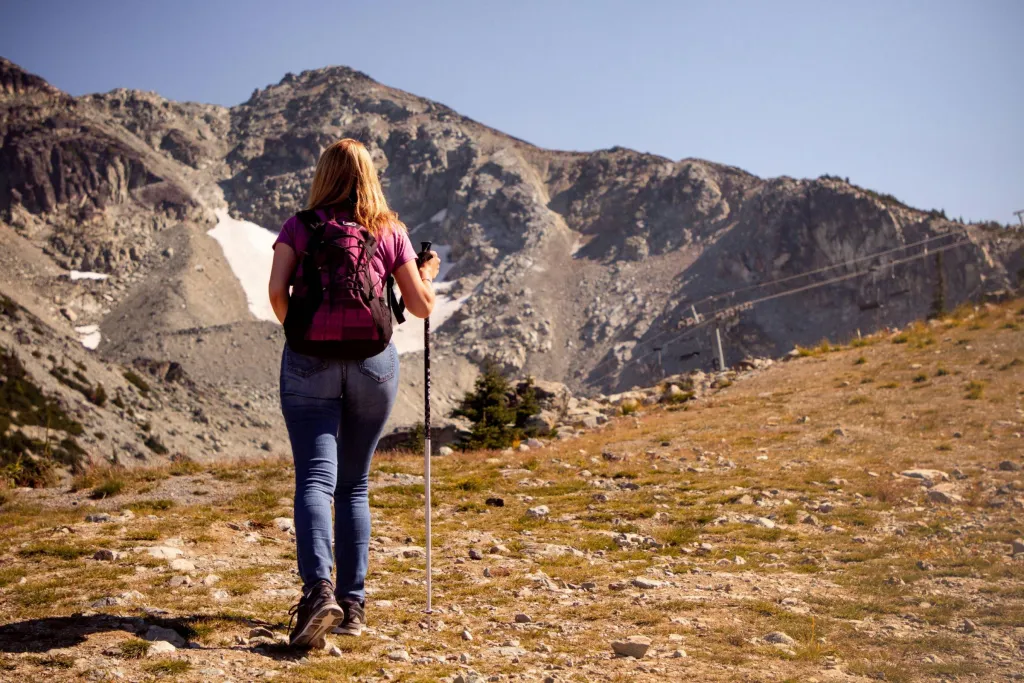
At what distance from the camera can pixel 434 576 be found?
6.77 m

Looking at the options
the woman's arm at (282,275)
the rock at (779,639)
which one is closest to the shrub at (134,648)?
the woman's arm at (282,275)

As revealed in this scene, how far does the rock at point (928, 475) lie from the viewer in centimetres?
1030

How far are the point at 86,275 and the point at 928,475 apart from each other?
413 ft

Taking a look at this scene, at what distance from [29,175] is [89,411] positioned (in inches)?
4191

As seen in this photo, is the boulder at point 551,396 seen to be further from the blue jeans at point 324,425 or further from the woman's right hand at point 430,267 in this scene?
the blue jeans at point 324,425

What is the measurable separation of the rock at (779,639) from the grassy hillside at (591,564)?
0.17 feet

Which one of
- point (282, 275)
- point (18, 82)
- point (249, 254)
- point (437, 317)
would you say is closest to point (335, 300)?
point (282, 275)

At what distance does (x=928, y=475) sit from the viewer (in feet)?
34.6

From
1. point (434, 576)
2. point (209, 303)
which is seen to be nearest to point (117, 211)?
point (209, 303)

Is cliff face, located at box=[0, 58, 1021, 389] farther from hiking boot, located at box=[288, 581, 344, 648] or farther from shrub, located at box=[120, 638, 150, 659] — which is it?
shrub, located at box=[120, 638, 150, 659]

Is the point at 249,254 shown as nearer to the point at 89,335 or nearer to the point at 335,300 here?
the point at 89,335

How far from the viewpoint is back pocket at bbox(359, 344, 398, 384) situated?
462 cm

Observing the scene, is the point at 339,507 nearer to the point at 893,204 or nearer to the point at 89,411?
the point at 89,411

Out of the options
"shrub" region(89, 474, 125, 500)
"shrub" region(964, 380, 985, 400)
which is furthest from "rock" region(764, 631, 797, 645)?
"shrub" region(964, 380, 985, 400)
